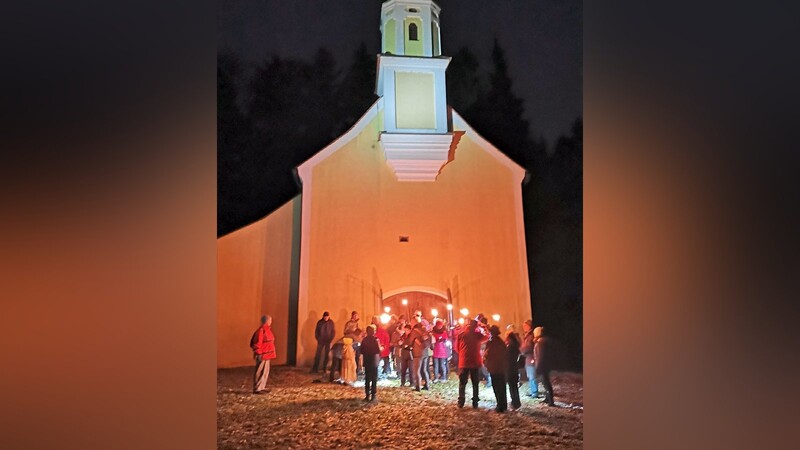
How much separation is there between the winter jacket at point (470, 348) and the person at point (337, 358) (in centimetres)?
62

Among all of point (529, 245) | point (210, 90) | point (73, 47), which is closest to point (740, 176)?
point (529, 245)

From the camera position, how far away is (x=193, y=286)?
2.84 metres

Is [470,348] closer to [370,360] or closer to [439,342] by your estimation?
[439,342]

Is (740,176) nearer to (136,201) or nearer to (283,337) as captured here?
(283,337)

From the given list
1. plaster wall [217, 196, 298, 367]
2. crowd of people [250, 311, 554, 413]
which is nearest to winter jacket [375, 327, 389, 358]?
crowd of people [250, 311, 554, 413]

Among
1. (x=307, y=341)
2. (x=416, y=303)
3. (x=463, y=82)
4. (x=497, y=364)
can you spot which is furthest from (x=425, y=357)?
(x=463, y=82)

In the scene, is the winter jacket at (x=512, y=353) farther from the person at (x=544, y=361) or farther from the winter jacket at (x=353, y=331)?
the winter jacket at (x=353, y=331)

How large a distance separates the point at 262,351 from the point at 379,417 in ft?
2.21

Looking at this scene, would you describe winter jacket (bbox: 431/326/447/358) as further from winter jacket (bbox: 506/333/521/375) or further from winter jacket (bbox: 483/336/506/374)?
winter jacket (bbox: 506/333/521/375)

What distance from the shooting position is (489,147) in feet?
10.4

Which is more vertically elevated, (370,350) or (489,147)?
(489,147)

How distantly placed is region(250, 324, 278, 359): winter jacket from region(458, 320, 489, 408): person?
0.95 meters

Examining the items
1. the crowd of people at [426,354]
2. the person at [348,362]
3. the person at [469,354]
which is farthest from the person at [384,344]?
the person at [469,354]

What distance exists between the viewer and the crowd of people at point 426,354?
2965 millimetres
